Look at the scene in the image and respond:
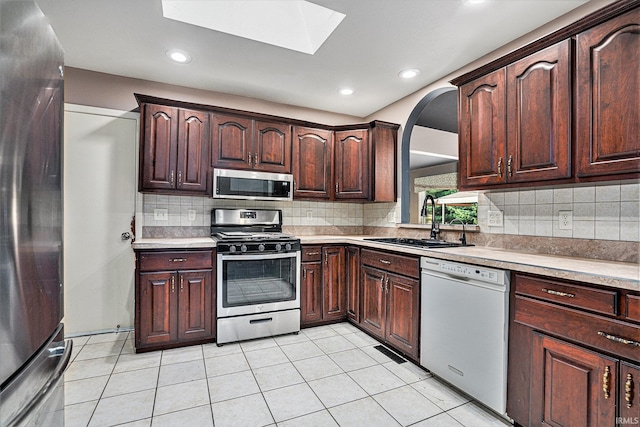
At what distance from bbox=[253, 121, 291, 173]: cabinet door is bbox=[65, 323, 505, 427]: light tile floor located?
1770 mm

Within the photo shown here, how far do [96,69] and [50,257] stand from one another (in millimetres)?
2671

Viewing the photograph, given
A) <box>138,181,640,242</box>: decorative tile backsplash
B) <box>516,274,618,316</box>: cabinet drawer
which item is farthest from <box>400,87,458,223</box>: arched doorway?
<box>516,274,618,316</box>: cabinet drawer

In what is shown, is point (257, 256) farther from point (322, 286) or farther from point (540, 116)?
point (540, 116)

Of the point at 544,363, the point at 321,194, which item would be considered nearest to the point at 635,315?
the point at 544,363

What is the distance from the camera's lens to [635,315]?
48.3 inches

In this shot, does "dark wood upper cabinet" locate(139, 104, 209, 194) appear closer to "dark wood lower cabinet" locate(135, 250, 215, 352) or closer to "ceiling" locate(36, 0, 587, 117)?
"ceiling" locate(36, 0, 587, 117)

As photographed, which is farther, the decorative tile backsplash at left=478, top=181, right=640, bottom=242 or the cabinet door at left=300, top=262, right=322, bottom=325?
the cabinet door at left=300, top=262, right=322, bottom=325

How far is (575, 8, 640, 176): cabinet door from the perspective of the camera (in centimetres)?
150

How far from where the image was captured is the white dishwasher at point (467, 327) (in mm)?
1726

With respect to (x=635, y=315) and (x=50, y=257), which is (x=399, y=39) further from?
(x=50, y=257)

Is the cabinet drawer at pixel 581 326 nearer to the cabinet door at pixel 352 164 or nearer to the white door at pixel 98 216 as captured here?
the cabinet door at pixel 352 164

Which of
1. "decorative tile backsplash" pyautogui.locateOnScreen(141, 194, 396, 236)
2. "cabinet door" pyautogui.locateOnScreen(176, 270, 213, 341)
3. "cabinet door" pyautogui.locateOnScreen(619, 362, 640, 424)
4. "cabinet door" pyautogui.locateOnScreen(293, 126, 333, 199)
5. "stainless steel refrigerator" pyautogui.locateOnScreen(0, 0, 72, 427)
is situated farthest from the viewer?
"cabinet door" pyautogui.locateOnScreen(293, 126, 333, 199)

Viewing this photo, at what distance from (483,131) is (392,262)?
122 cm

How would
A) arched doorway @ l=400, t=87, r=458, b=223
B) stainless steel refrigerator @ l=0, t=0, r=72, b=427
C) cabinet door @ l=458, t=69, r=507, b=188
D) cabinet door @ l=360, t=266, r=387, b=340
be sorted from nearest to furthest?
stainless steel refrigerator @ l=0, t=0, r=72, b=427 → cabinet door @ l=458, t=69, r=507, b=188 → cabinet door @ l=360, t=266, r=387, b=340 → arched doorway @ l=400, t=87, r=458, b=223
